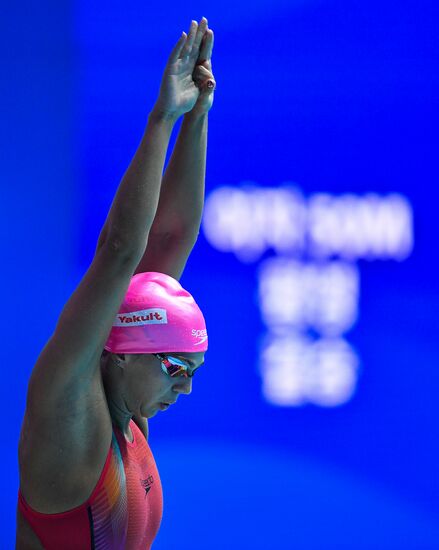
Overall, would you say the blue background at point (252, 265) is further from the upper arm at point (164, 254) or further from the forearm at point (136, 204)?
the forearm at point (136, 204)

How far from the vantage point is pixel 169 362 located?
146cm

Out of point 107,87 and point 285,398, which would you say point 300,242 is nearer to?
point 285,398

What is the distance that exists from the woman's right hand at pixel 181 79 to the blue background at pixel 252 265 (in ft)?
5.10

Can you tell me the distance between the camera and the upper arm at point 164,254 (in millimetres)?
1748

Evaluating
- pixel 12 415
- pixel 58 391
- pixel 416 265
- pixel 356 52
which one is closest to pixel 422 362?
pixel 416 265

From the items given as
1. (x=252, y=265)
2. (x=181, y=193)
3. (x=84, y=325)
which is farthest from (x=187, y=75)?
(x=252, y=265)

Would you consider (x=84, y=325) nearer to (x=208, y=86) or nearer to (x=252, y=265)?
(x=208, y=86)

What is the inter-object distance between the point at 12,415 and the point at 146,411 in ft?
5.23

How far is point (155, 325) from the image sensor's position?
1.46 meters

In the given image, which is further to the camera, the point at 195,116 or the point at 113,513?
the point at 195,116

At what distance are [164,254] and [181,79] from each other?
43 centimetres

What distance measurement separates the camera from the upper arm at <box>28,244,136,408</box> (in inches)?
50.2

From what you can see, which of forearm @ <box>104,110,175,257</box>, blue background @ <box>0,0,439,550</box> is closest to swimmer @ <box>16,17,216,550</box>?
forearm @ <box>104,110,175,257</box>

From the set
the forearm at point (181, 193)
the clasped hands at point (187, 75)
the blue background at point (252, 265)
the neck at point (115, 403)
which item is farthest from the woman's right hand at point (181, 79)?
the blue background at point (252, 265)
